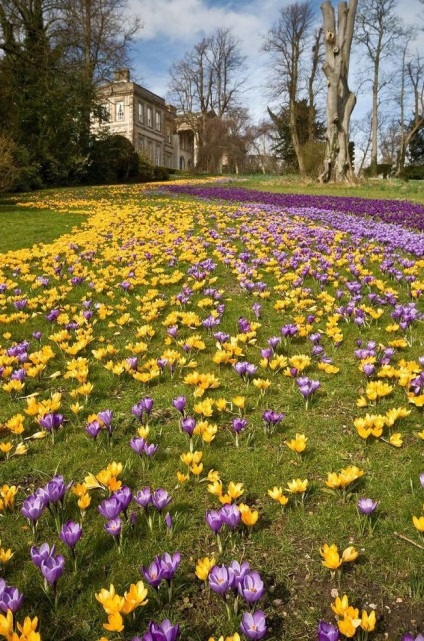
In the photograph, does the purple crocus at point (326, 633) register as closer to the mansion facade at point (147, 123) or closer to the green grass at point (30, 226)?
the green grass at point (30, 226)

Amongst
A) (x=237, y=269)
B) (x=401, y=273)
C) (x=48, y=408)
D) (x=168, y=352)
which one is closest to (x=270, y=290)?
(x=237, y=269)

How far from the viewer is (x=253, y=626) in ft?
6.23

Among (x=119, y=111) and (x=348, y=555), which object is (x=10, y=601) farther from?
(x=119, y=111)

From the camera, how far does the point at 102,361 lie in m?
4.91

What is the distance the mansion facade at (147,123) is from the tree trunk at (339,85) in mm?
31611

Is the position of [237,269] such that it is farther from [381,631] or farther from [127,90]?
[127,90]

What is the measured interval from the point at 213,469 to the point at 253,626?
1.32 metres

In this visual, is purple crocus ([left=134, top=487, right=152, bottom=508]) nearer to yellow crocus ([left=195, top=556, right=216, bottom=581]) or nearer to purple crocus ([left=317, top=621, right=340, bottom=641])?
yellow crocus ([left=195, top=556, right=216, bottom=581])

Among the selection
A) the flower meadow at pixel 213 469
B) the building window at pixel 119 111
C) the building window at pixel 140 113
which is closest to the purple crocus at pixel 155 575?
the flower meadow at pixel 213 469

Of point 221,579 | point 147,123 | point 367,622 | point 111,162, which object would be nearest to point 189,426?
point 221,579

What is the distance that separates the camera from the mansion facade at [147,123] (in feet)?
206

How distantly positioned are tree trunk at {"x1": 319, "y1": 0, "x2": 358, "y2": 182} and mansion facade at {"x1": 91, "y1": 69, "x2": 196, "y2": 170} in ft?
104

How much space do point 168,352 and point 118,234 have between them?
776 centimetres

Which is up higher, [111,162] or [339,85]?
[339,85]
